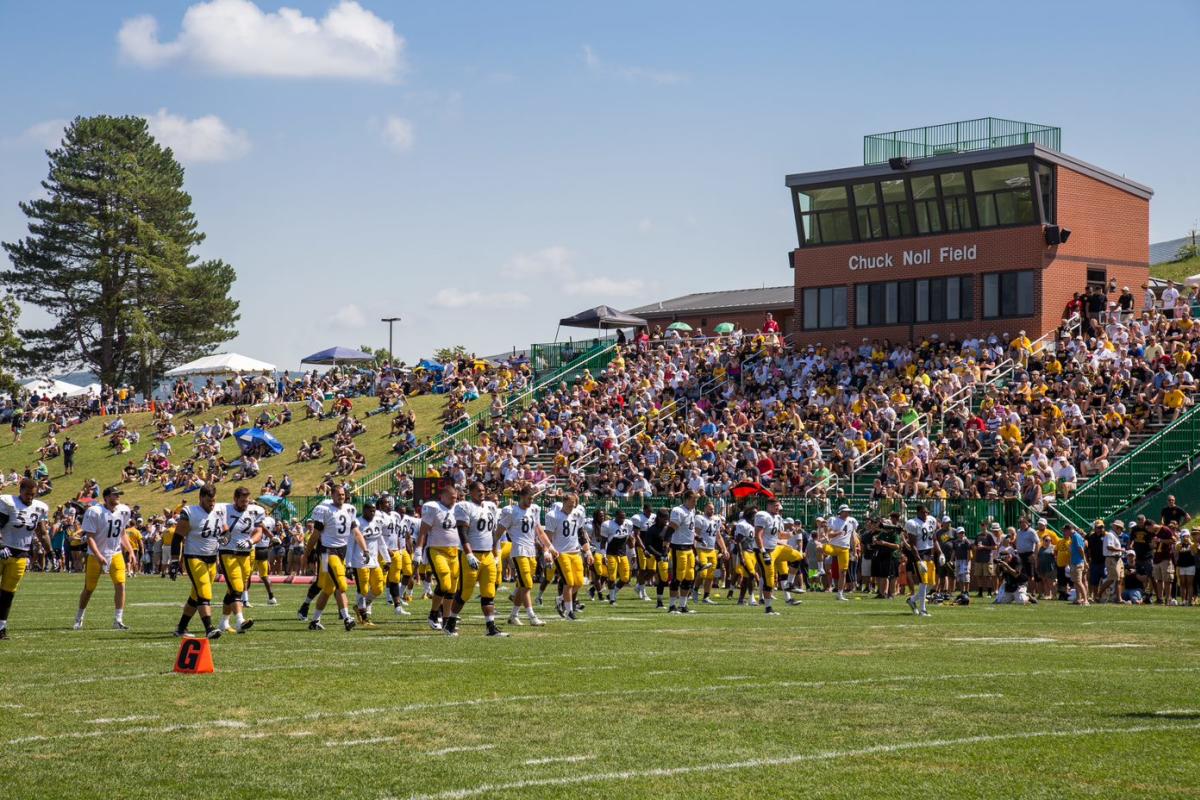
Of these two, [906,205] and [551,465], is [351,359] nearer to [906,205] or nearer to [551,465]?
[551,465]

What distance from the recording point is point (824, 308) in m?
44.3

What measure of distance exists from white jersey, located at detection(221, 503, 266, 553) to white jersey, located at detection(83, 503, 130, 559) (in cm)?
188

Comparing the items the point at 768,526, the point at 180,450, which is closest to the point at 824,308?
the point at 768,526

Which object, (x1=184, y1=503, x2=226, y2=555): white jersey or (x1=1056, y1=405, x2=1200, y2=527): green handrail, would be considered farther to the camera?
(x1=1056, y1=405, x2=1200, y2=527): green handrail

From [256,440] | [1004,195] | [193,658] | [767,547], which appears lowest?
[193,658]

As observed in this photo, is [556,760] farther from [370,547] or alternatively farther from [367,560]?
[370,547]

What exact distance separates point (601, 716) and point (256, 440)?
139 feet

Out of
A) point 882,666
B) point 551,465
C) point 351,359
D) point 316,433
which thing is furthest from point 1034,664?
point 351,359

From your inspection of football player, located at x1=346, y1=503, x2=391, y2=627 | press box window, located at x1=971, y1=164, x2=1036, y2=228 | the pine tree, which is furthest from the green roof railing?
the pine tree

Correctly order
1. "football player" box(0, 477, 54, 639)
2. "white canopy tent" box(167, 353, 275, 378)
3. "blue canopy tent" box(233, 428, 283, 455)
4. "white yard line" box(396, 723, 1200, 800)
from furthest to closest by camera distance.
Result: 1. "white canopy tent" box(167, 353, 275, 378)
2. "blue canopy tent" box(233, 428, 283, 455)
3. "football player" box(0, 477, 54, 639)
4. "white yard line" box(396, 723, 1200, 800)

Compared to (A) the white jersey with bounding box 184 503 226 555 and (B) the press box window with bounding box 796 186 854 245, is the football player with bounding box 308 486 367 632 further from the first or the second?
(B) the press box window with bounding box 796 186 854 245

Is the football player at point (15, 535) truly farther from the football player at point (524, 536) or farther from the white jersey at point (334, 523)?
the football player at point (524, 536)

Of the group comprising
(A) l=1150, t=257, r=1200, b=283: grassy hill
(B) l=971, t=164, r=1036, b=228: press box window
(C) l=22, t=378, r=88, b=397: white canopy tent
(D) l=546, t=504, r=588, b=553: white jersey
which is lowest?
(D) l=546, t=504, r=588, b=553: white jersey

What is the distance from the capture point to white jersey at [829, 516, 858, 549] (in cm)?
2802
